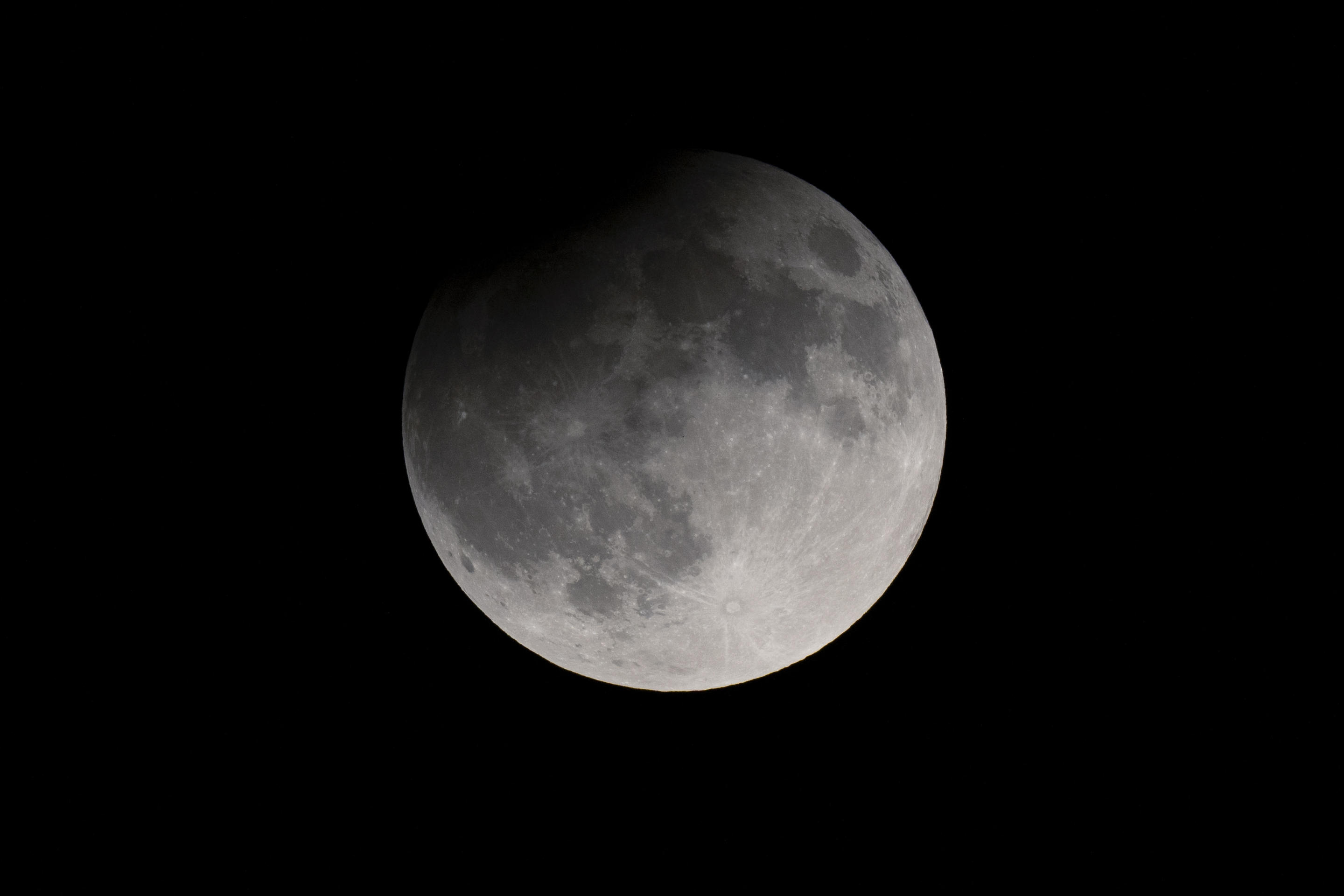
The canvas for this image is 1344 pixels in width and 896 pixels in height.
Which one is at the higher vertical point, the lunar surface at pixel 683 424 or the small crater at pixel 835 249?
the small crater at pixel 835 249

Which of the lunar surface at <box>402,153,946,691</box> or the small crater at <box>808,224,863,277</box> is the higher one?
the small crater at <box>808,224,863,277</box>

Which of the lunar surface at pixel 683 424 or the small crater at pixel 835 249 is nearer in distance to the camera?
the lunar surface at pixel 683 424

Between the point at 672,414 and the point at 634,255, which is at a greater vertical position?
the point at 634,255

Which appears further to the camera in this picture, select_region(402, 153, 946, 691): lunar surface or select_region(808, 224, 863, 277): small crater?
select_region(808, 224, 863, 277): small crater

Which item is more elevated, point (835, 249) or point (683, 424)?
point (835, 249)

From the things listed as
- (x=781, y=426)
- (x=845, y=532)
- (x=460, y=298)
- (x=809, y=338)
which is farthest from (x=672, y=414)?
(x=460, y=298)

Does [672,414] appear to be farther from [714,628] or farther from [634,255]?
[714,628]

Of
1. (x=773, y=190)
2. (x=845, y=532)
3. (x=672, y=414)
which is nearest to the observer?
(x=672, y=414)

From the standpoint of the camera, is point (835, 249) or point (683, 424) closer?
point (683, 424)
